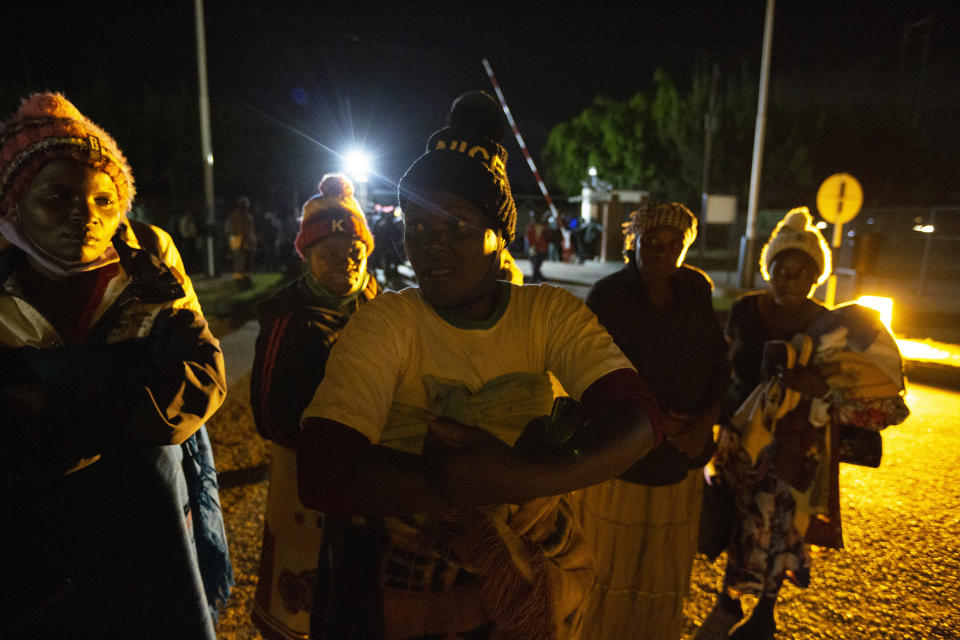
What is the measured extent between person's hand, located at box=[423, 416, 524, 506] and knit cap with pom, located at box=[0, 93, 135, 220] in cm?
150

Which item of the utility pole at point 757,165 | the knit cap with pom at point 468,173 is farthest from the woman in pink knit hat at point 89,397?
the utility pole at point 757,165

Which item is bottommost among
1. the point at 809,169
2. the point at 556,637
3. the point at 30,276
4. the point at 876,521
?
the point at 876,521

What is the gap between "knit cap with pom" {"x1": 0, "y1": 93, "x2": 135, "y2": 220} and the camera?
178 cm

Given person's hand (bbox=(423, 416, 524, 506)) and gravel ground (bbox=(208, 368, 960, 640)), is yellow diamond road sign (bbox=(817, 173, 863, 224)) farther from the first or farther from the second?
person's hand (bbox=(423, 416, 524, 506))

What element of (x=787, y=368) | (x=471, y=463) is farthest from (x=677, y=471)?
(x=471, y=463)

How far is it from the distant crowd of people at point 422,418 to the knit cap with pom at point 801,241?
0.02m

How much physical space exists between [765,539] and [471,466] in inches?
98.9

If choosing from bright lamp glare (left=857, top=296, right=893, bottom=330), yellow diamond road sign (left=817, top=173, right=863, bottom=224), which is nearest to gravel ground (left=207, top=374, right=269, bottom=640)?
bright lamp glare (left=857, top=296, right=893, bottom=330)

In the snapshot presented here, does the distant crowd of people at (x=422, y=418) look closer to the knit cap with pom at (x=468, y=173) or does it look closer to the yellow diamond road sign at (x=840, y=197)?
the knit cap with pom at (x=468, y=173)

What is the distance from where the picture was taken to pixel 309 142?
4522cm

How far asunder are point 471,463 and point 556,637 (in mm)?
531

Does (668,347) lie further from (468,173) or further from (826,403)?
(468,173)

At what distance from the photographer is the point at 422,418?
4.09 ft

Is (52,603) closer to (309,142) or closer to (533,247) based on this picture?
(533,247)
